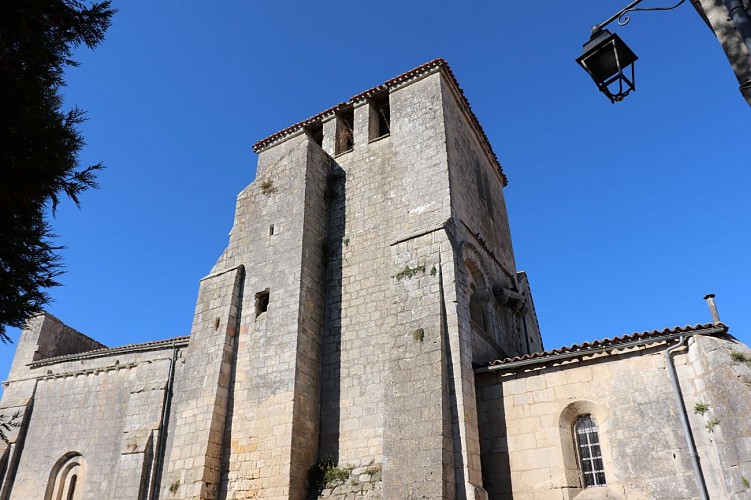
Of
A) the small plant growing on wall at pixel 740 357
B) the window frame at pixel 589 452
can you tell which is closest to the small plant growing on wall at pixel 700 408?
the small plant growing on wall at pixel 740 357

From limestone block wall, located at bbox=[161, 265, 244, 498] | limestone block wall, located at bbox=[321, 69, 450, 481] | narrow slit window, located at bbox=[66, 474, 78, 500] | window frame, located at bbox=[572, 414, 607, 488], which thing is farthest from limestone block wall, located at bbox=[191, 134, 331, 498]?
narrow slit window, located at bbox=[66, 474, 78, 500]

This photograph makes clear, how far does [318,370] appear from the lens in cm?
1260

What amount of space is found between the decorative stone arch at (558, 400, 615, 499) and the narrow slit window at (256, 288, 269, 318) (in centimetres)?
688

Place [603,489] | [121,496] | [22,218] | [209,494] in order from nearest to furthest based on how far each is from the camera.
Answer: [22,218], [603,489], [209,494], [121,496]

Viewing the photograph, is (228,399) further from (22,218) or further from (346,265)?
(22,218)

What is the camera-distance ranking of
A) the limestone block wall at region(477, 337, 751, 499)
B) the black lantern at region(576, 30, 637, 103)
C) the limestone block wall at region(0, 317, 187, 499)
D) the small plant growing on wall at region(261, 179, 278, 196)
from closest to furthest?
the black lantern at region(576, 30, 637, 103) → the limestone block wall at region(477, 337, 751, 499) → the small plant growing on wall at region(261, 179, 278, 196) → the limestone block wall at region(0, 317, 187, 499)

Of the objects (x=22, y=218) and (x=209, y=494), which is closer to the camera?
(x=22, y=218)

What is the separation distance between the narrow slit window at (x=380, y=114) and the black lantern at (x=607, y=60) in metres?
10.6

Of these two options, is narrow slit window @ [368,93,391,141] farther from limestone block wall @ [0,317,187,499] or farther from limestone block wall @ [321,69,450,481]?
limestone block wall @ [0,317,187,499]

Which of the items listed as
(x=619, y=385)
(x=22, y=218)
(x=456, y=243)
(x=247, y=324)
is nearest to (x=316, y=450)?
(x=247, y=324)

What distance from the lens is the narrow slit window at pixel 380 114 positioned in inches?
620

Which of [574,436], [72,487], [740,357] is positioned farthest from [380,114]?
[72,487]

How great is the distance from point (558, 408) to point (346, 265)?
5755 mm

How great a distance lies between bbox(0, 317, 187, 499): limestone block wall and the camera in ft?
49.8
